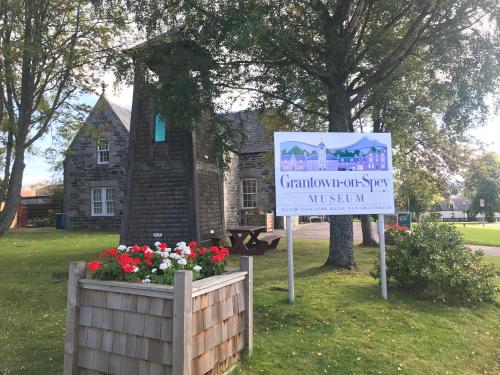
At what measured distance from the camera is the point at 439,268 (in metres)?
8.03

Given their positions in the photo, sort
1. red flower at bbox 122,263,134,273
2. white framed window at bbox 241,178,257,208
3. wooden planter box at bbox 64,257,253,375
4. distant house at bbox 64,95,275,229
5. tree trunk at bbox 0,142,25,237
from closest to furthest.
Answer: wooden planter box at bbox 64,257,253,375 < red flower at bbox 122,263,134,273 < tree trunk at bbox 0,142,25,237 < distant house at bbox 64,95,275,229 < white framed window at bbox 241,178,257,208

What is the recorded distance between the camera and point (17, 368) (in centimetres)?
497

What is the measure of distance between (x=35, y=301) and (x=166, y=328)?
17.7 feet

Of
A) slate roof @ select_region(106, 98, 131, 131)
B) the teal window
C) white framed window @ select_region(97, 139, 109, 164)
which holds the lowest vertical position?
the teal window

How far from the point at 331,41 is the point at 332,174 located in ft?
15.3

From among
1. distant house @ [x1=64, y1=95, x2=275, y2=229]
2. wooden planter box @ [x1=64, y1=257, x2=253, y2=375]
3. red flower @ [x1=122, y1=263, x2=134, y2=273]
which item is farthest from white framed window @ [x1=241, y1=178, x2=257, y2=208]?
red flower @ [x1=122, y1=263, x2=134, y2=273]

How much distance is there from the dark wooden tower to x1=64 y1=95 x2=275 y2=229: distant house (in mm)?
11036

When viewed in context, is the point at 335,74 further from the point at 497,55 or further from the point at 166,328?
the point at 166,328

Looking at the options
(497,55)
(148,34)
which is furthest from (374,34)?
(148,34)

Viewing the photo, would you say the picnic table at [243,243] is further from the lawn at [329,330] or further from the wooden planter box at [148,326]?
the wooden planter box at [148,326]

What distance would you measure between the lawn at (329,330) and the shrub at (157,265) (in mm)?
1228

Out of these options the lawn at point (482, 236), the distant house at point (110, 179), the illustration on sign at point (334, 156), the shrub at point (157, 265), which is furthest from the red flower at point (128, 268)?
the distant house at point (110, 179)

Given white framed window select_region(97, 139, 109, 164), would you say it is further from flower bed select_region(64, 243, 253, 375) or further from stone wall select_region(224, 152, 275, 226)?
flower bed select_region(64, 243, 253, 375)

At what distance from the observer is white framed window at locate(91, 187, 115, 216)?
27484 millimetres
